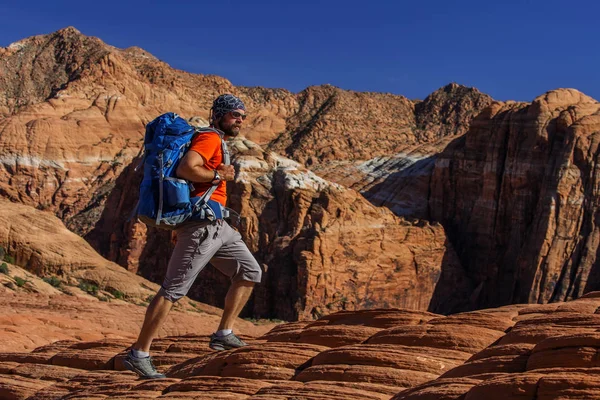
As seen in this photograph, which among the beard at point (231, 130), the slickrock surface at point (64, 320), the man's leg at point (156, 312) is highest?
the beard at point (231, 130)

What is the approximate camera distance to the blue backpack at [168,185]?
24.5 feet

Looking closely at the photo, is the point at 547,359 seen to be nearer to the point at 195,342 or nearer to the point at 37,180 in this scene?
the point at 195,342

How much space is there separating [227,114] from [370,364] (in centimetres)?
266

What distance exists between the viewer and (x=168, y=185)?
24.5 feet

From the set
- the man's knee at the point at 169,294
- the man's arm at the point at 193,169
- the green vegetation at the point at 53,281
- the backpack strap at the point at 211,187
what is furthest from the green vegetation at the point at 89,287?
the man's arm at the point at 193,169

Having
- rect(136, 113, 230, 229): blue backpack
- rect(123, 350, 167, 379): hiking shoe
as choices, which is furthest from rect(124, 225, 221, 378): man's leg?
rect(123, 350, 167, 379): hiking shoe

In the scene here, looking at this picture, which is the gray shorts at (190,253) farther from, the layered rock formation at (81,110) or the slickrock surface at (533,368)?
the layered rock formation at (81,110)

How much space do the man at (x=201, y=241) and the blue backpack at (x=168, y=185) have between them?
0.09 metres

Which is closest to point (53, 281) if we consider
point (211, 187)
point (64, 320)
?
point (64, 320)

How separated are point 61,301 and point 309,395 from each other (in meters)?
15.2

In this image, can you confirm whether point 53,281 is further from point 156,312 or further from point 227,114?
point 227,114

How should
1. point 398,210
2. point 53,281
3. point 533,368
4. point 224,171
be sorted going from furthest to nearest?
point 398,210
point 53,281
point 224,171
point 533,368

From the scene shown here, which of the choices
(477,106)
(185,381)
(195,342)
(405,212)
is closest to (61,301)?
(195,342)

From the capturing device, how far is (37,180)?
233 feet
